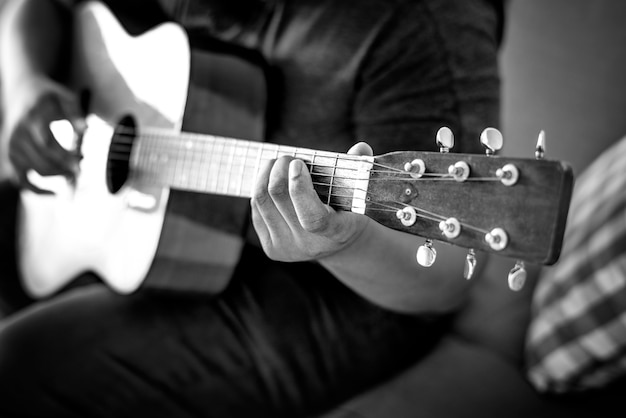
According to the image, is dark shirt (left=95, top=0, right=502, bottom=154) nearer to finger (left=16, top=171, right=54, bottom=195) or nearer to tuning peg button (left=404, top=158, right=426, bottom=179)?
tuning peg button (left=404, top=158, right=426, bottom=179)

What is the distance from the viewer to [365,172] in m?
0.55

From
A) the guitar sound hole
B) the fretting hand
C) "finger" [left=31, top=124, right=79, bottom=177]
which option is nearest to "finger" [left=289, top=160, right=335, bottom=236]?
the fretting hand

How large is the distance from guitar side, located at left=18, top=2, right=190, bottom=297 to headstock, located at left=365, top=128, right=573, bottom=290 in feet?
1.41

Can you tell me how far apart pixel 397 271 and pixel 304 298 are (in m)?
0.22

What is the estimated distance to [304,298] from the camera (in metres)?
0.89

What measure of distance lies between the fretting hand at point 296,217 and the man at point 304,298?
0.19ft

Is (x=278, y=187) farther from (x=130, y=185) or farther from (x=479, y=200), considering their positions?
(x=130, y=185)

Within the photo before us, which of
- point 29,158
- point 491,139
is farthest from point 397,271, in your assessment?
point 29,158

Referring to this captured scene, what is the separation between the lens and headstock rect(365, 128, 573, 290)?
1.43 ft

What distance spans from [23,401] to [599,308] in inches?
31.6

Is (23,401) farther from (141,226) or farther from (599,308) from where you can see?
(599,308)

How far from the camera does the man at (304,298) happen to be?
2.49ft

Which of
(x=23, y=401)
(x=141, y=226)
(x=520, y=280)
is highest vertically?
(x=520, y=280)

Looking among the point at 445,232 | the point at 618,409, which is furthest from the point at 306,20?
the point at 618,409
